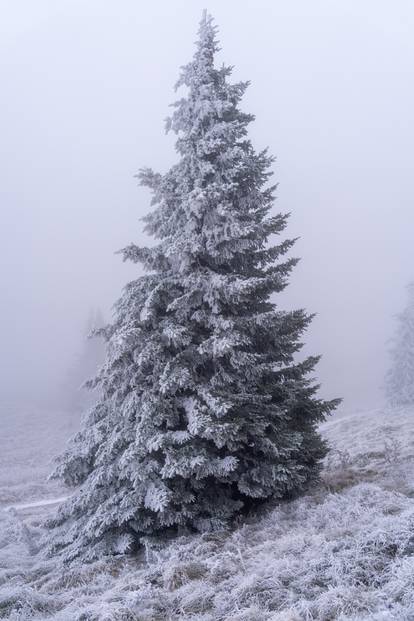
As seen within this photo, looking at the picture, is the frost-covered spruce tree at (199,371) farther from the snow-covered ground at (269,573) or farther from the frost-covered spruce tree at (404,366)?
the frost-covered spruce tree at (404,366)

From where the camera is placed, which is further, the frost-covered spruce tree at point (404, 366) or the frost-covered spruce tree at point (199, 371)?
the frost-covered spruce tree at point (404, 366)

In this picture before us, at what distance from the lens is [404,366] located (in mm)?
45594

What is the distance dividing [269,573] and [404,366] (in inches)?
1723

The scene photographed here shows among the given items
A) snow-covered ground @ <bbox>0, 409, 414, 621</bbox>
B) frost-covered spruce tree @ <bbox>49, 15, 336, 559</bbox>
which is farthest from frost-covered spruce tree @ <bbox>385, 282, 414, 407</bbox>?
frost-covered spruce tree @ <bbox>49, 15, 336, 559</bbox>

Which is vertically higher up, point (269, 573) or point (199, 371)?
point (199, 371)

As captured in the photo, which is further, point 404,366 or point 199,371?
point 404,366

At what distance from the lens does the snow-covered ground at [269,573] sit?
5.57 metres

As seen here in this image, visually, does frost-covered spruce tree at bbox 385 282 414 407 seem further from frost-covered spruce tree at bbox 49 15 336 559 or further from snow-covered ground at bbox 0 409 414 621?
frost-covered spruce tree at bbox 49 15 336 559

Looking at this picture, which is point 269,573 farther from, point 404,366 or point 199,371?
point 404,366

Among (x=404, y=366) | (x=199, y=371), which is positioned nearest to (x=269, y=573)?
(x=199, y=371)

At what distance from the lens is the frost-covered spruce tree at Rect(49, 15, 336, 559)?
1055 centimetres

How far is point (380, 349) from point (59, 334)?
406ft

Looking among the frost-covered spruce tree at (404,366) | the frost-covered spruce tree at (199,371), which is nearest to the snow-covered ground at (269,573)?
the frost-covered spruce tree at (199,371)

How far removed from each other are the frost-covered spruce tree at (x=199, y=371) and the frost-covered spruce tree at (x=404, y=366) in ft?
120
